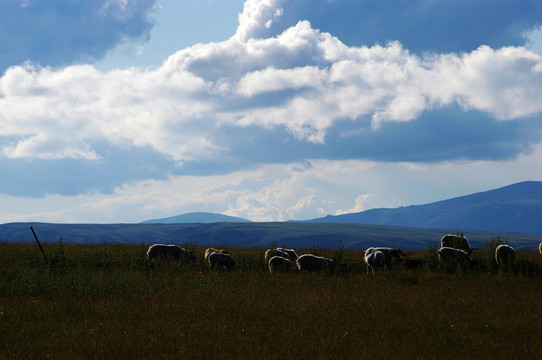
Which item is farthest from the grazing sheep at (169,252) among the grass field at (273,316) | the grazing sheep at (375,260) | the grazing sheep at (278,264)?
the grazing sheep at (375,260)

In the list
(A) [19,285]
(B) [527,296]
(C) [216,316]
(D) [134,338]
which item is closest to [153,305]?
(C) [216,316]

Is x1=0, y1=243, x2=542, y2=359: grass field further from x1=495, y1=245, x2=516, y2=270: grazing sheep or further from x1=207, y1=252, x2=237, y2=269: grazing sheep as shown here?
x1=207, y1=252, x2=237, y2=269: grazing sheep

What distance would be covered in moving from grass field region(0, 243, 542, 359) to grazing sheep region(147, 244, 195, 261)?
4.29 m

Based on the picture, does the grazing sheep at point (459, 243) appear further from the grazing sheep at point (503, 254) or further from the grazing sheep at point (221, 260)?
the grazing sheep at point (221, 260)

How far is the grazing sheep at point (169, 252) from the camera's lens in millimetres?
28109

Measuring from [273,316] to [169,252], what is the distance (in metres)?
15.0

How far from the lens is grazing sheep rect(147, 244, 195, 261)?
2811 cm

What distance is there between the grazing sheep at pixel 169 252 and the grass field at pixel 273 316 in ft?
14.1

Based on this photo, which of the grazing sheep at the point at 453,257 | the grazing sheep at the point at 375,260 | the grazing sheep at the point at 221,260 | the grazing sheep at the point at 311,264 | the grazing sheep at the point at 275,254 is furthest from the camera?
the grazing sheep at the point at 275,254

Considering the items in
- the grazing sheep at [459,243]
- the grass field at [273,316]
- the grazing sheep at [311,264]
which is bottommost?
the grass field at [273,316]

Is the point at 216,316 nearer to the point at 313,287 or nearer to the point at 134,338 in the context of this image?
the point at 134,338

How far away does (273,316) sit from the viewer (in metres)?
14.7

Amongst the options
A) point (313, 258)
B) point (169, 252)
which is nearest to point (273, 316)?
point (313, 258)

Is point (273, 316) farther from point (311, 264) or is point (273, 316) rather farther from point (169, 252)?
point (169, 252)
